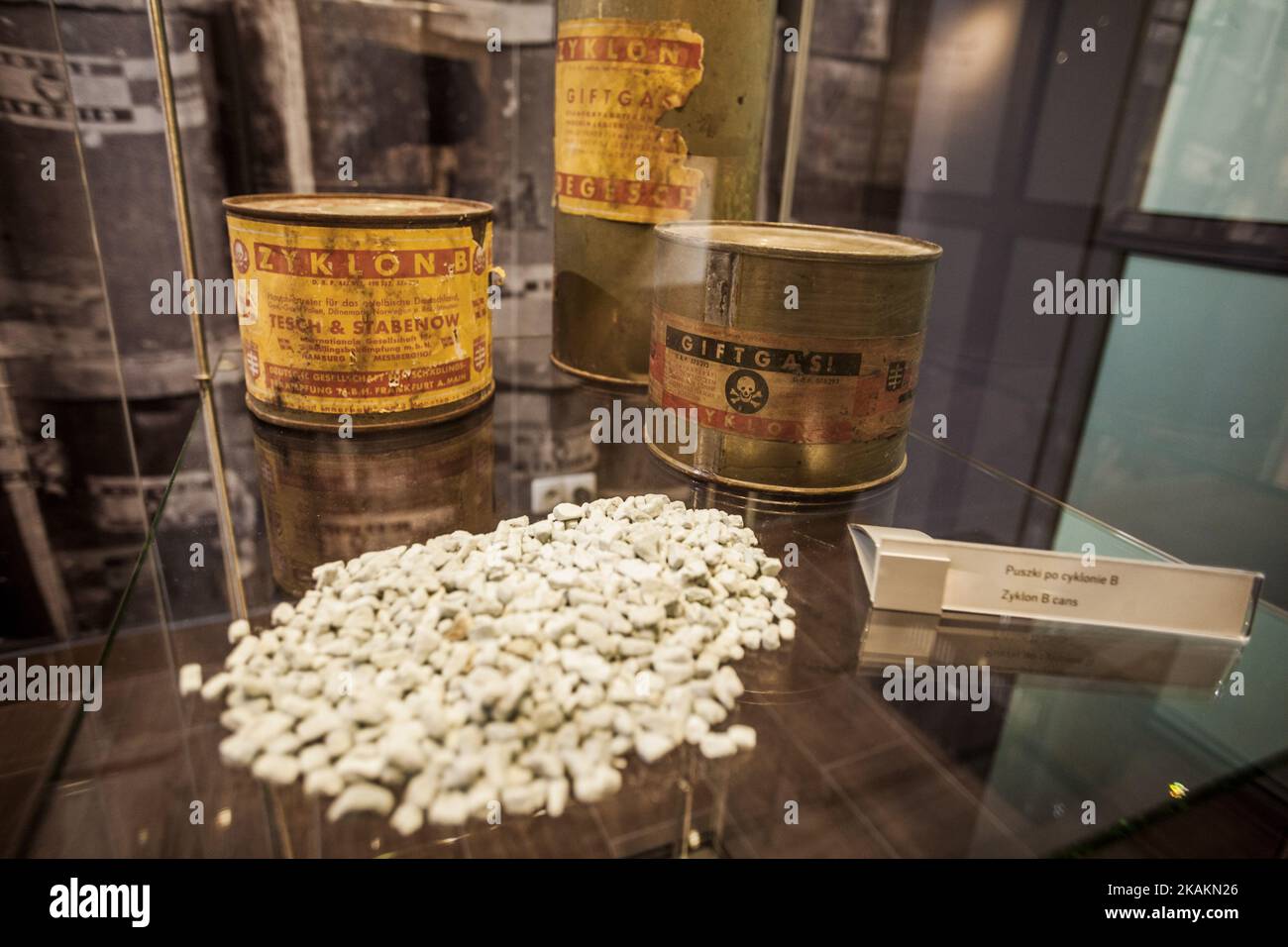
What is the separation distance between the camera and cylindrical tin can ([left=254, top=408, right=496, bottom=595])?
932 millimetres

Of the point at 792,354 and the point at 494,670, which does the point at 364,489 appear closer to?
the point at 494,670

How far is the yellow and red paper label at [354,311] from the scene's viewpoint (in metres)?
1.06

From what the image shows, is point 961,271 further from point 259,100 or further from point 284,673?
point 284,673

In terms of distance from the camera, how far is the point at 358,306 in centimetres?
108

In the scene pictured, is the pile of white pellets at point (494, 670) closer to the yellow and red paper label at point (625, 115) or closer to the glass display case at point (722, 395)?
the glass display case at point (722, 395)

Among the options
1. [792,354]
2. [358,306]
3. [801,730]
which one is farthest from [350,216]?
[801,730]

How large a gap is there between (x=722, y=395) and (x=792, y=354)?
104mm

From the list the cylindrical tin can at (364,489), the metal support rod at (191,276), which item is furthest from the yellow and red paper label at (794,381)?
the metal support rod at (191,276)

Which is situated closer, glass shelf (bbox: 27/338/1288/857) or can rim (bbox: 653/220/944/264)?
glass shelf (bbox: 27/338/1288/857)

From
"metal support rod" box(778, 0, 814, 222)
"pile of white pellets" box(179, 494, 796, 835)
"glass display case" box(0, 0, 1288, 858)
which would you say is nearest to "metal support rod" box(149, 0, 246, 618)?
"glass display case" box(0, 0, 1288, 858)

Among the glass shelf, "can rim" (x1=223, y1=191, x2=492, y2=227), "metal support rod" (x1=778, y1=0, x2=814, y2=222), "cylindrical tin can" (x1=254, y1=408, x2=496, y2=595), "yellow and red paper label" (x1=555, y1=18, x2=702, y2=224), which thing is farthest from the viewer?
"metal support rod" (x1=778, y1=0, x2=814, y2=222)

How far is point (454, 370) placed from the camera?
3.95ft

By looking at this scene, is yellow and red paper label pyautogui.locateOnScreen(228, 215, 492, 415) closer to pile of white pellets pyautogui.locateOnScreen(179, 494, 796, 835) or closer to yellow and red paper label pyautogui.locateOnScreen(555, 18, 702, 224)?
yellow and red paper label pyautogui.locateOnScreen(555, 18, 702, 224)

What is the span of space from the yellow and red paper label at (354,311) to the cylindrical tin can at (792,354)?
296mm
